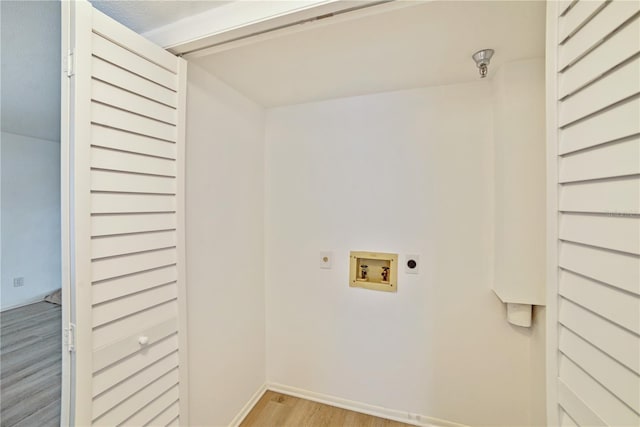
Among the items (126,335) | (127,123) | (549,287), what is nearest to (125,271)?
(126,335)

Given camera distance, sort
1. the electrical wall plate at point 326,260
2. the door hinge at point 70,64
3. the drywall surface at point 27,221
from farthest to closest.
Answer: the drywall surface at point 27,221 → the electrical wall plate at point 326,260 → the door hinge at point 70,64

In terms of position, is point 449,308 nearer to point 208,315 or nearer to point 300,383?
point 300,383

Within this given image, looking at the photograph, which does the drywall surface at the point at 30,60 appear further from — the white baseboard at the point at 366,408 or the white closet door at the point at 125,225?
the white baseboard at the point at 366,408

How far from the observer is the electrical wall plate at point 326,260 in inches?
78.9

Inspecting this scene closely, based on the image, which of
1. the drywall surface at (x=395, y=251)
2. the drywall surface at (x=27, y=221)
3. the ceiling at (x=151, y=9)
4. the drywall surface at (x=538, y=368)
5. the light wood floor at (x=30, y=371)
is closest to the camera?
the ceiling at (x=151, y=9)

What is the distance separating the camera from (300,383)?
209cm

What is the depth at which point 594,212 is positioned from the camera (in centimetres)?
68

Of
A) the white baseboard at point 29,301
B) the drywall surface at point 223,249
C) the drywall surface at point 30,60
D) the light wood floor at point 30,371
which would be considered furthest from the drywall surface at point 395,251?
the white baseboard at point 29,301

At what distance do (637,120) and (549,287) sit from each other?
0.50m

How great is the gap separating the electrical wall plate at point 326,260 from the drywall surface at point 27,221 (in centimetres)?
320

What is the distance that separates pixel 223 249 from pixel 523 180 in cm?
178

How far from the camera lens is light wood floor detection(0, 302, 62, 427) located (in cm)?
155

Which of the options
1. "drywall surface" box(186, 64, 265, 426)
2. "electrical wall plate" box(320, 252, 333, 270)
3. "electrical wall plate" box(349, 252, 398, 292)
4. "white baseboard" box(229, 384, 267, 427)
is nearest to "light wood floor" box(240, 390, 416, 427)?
"white baseboard" box(229, 384, 267, 427)

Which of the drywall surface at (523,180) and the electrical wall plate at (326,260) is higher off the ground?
the drywall surface at (523,180)
